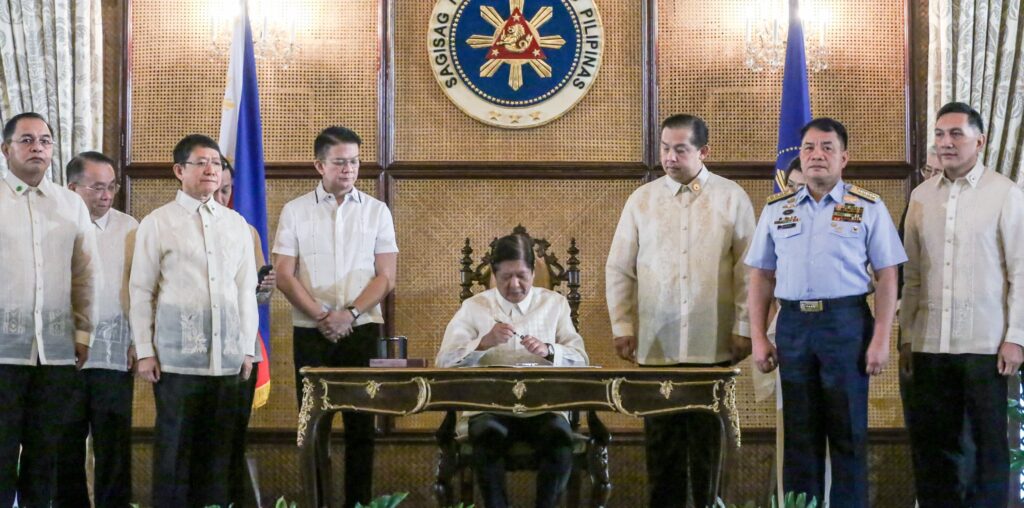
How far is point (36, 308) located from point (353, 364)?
1.38m

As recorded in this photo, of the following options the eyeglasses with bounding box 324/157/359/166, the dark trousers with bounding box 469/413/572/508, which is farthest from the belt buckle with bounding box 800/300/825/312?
the eyeglasses with bounding box 324/157/359/166

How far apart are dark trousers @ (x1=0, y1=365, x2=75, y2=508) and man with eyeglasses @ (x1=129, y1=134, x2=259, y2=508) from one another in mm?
333

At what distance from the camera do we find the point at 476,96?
240 inches

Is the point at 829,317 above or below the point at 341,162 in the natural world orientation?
below

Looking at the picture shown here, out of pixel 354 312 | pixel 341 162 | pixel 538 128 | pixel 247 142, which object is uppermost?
pixel 538 128

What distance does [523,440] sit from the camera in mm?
4594

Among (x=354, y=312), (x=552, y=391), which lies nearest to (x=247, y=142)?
(x=354, y=312)

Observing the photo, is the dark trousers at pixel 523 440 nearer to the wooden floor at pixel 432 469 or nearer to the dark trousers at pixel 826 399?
the dark trousers at pixel 826 399

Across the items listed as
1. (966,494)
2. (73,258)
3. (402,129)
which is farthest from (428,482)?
(966,494)

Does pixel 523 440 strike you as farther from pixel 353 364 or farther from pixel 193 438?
pixel 193 438

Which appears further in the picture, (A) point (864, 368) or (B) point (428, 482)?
(B) point (428, 482)

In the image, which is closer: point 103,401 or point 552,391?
point 552,391

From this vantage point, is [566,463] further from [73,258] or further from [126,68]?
[126,68]

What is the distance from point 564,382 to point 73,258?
2.01 m
